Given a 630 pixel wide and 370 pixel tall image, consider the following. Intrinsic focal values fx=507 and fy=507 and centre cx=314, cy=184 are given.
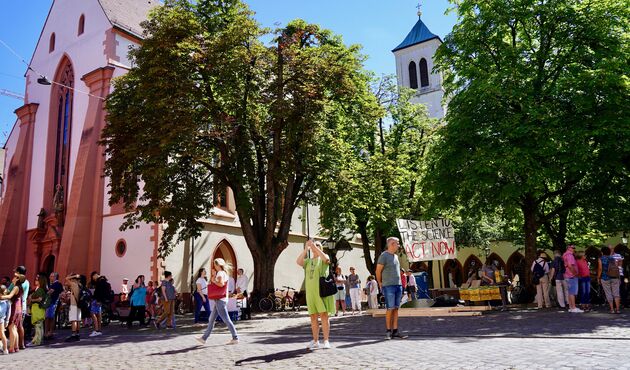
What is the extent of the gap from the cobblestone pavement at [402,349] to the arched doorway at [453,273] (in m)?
32.3

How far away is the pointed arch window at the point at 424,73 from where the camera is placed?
66244 millimetres

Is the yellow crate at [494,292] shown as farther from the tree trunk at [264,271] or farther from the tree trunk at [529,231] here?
the tree trunk at [264,271]

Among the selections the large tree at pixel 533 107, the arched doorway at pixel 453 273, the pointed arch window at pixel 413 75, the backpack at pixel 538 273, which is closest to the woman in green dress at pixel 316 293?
the large tree at pixel 533 107

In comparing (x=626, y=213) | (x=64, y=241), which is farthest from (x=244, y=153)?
(x=626, y=213)

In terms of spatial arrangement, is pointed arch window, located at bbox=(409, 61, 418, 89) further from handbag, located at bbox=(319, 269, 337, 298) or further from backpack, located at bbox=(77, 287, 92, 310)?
handbag, located at bbox=(319, 269, 337, 298)

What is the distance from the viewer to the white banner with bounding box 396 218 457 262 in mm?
16109

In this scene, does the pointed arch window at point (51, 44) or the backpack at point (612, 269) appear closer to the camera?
the backpack at point (612, 269)

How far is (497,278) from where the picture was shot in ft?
55.2

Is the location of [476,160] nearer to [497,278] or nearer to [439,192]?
[439,192]

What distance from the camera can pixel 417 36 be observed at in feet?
226

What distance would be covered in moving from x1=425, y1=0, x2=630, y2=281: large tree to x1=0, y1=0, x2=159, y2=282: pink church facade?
49.3 ft

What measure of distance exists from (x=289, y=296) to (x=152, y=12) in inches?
593

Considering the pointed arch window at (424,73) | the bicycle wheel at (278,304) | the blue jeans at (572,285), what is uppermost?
the pointed arch window at (424,73)

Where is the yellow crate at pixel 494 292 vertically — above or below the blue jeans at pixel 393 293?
below
